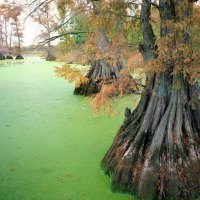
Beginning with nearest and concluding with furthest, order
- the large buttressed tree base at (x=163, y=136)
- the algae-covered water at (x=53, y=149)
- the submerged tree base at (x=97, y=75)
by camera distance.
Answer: the large buttressed tree base at (x=163, y=136) < the algae-covered water at (x=53, y=149) < the submerged tree base at (x=97, y=75)

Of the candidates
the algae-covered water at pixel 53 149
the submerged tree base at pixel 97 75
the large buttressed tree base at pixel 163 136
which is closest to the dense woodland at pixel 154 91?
the large buttressed tree base at pixel 163 136

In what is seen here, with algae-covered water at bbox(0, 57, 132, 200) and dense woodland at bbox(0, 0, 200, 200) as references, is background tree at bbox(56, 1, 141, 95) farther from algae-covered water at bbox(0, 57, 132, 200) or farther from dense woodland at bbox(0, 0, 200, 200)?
algae-covered water at bbox(0, 57, 132, 200)

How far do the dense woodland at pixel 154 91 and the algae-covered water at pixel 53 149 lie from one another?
1.42 ft

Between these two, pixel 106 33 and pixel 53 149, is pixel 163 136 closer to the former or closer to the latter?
pixel 106 33

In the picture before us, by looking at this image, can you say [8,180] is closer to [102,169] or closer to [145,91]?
[102,169]

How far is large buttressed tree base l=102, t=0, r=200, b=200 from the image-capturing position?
4.40m

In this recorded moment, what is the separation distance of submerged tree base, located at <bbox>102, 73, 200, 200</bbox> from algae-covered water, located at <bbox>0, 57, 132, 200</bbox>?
304 millimetres

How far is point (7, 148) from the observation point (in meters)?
6.18

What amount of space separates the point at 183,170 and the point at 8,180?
2.45 m

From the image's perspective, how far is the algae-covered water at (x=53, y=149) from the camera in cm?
470

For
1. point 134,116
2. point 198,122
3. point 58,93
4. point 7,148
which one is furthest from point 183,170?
point 58,93

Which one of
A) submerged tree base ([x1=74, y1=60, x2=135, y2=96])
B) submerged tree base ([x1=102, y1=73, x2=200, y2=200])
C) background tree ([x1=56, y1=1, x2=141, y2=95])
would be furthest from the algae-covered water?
background tree ([x1=56, y1=1, x2=141, y2=95])

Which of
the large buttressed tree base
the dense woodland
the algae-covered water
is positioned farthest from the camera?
the algae-covered water

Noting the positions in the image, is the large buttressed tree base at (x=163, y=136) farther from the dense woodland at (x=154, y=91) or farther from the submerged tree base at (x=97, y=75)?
the submerged tree base at (x=97, y=75)
